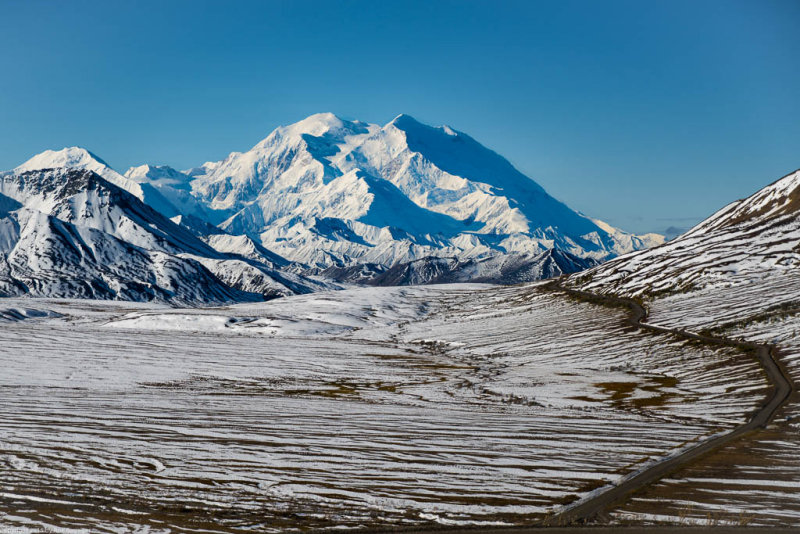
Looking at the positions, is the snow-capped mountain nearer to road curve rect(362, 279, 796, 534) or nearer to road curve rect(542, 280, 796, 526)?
road curve rect(542, 280, 796, 526)

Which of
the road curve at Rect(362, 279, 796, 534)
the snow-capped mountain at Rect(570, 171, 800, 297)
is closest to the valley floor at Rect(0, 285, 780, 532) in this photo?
the road curve at Rect(362, 279, 796, 534)

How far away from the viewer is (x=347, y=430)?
40.8m

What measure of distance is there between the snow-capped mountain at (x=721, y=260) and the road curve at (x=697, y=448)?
165 feet

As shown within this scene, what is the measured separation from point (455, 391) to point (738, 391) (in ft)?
86.1

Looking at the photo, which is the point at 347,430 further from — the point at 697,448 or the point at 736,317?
the point at 736,317

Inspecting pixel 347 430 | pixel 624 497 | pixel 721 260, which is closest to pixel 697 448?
pixel 624 497

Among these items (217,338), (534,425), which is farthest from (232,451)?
(217,338)

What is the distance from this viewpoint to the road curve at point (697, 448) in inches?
942

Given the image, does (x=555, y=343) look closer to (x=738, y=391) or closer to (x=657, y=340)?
(x=657, y=340)

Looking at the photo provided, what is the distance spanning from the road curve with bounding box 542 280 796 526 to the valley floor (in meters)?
0.78

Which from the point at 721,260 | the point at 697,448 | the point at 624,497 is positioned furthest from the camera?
the point at 721,260

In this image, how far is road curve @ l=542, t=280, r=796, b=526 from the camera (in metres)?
23.9

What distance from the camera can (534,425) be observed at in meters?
44.5

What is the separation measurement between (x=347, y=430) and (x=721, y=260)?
139 metres
